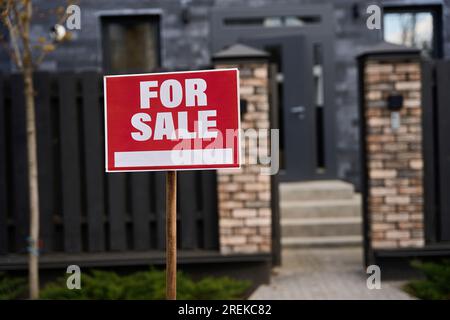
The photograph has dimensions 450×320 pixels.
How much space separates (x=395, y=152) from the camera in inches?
230

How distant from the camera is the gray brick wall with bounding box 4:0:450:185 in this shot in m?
8.97

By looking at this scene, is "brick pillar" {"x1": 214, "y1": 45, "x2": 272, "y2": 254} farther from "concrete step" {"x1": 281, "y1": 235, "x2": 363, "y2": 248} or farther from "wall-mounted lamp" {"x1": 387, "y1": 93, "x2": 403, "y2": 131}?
"concrete step" {"x1": 281, "y1": 235, "x2": 363, "y2": 248}

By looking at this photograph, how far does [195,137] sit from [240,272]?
10.2ft

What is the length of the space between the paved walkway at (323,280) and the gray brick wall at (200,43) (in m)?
2.55

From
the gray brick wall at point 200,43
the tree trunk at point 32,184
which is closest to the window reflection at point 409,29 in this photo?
the gray brick wall at point 200,43

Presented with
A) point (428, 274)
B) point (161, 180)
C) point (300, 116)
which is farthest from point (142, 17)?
point (428, 274)

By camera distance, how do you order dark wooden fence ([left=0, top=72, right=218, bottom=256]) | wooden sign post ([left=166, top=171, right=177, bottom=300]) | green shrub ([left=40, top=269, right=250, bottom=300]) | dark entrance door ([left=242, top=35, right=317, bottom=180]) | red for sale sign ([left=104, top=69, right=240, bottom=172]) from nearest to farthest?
red for sale sign ([left=104, top=69, right=240, bottom=172]) → wooden sign post ([left=166, top=171, right=177, bottom=300]) → green shrub ([left=40, top=269, right=250, bottom=300]) → dark wooden fence ([left=0, top=72, right=218, bottom=256]) → dark entrance door ([left=242, top=35, right=317, bottom=180])

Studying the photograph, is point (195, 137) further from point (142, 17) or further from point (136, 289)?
point (142, 17)

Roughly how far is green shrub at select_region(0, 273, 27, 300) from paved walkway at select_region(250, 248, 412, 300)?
7.27 feet

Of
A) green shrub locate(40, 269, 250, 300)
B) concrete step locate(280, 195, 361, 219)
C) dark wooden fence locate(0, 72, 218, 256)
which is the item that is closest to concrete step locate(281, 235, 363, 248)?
concrete step locate(280, 195, 361, 219)

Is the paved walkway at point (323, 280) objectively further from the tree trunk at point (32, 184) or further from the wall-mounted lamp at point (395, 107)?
the tree trunk at point (32, 184)

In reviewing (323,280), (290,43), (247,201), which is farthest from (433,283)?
(290,43)

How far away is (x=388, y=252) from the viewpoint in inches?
228

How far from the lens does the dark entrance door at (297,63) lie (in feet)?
29.3
